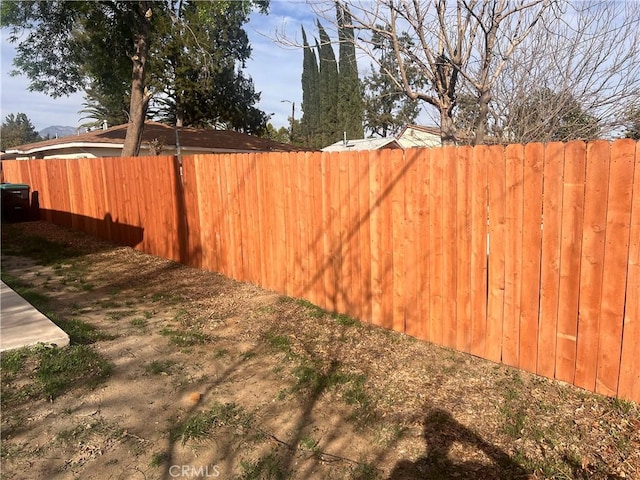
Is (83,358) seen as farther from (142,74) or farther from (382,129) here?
(382,129)

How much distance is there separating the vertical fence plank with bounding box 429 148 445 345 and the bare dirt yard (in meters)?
0.25

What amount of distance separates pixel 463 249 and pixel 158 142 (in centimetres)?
1346

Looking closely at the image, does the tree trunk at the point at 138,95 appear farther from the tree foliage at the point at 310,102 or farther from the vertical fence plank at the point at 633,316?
the tree foliage at the point at 310,102

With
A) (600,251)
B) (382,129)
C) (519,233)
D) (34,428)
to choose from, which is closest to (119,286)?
(34,428)

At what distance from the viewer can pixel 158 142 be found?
1522 cm

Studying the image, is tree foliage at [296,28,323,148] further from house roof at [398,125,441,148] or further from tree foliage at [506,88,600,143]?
tree foliage at [506,88,600,143]

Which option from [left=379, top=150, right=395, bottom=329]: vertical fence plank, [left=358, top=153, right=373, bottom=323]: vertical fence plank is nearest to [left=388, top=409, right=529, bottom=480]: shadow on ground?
[left=379, top=150, right=395, bottom=329]: vertical fence plank

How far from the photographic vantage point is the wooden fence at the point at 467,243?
3215 mm

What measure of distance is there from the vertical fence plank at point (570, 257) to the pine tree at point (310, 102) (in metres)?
39.7

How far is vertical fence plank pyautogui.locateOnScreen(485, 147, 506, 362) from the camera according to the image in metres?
3.73

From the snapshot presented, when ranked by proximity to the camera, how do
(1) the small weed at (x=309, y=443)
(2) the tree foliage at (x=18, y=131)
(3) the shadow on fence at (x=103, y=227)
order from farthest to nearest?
1. (2) the tree foliage at (x=18, y=131)
2. (3) the shadow on fence at (x=103, y=227)
3. (1) the small weed at (x=309, y=443)

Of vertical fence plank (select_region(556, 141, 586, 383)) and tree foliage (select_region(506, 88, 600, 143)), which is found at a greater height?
tree foliage (select_region(506, 88, 600, 143))

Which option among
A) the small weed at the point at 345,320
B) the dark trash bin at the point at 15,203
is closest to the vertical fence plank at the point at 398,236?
the small weed at the point at 345,320

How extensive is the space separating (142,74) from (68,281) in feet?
24.6
